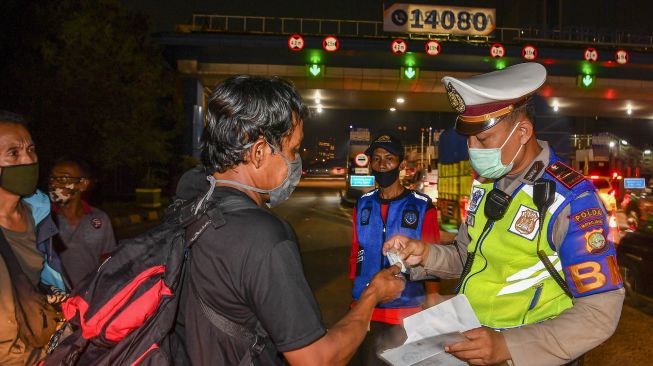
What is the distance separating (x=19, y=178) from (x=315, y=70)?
19.4 meters

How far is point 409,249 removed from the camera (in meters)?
2.42

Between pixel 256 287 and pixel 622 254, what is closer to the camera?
pixel 256 287

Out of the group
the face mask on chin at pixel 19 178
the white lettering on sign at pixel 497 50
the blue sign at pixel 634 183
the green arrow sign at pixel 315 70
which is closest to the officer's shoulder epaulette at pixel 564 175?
the face mask on chin at pixel 19 178

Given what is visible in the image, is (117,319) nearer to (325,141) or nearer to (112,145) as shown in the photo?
(112,145)

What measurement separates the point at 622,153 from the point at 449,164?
1121 centimetres

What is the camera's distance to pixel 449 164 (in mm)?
16688

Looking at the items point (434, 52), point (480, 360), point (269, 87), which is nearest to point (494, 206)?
point (480, 360)

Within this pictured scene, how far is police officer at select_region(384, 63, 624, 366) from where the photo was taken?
1791 millimetres

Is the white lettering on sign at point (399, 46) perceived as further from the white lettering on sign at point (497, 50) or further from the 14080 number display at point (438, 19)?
the white lettering on sign at point (497, 50)

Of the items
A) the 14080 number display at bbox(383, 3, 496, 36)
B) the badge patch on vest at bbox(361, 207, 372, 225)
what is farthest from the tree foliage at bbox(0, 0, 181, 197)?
the badge patch on vest at bbox(361, 207, 372, 225)

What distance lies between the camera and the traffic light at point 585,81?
74.7 ft

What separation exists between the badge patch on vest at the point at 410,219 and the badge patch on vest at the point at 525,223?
1.59 m

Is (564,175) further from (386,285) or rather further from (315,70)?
(315,70)

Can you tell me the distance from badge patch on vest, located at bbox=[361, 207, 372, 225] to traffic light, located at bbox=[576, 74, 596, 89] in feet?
73.6
